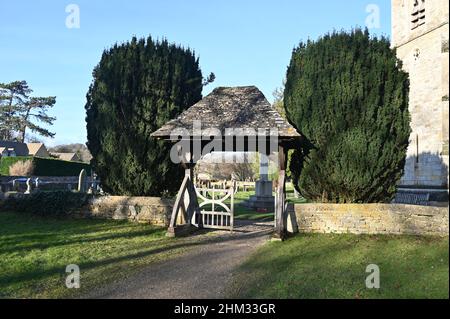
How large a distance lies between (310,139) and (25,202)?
33.9 ft

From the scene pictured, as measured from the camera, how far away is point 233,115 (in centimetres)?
1070

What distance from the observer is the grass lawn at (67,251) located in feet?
21.3

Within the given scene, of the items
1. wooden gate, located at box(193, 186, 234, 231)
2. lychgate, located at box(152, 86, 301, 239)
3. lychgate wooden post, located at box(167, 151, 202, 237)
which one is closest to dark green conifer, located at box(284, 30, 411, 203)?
lychgate, located at box(152, 86, 301, 239)

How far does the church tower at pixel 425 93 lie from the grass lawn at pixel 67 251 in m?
15.0

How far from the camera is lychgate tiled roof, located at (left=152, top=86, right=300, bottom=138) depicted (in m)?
10.0

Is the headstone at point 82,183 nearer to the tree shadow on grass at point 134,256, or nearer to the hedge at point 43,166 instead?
the tree shadow on grass at point 134,256

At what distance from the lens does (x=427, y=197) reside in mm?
17250

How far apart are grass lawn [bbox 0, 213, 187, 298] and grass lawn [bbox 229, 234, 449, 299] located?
2395 mm

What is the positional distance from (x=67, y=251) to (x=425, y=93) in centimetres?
1904

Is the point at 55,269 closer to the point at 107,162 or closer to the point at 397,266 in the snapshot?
the point at 107,162

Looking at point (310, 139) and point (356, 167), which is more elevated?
point (310, 139)

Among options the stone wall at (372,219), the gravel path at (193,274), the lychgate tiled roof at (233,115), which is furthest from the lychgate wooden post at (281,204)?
the lychgate tiled roof at (233,115)
